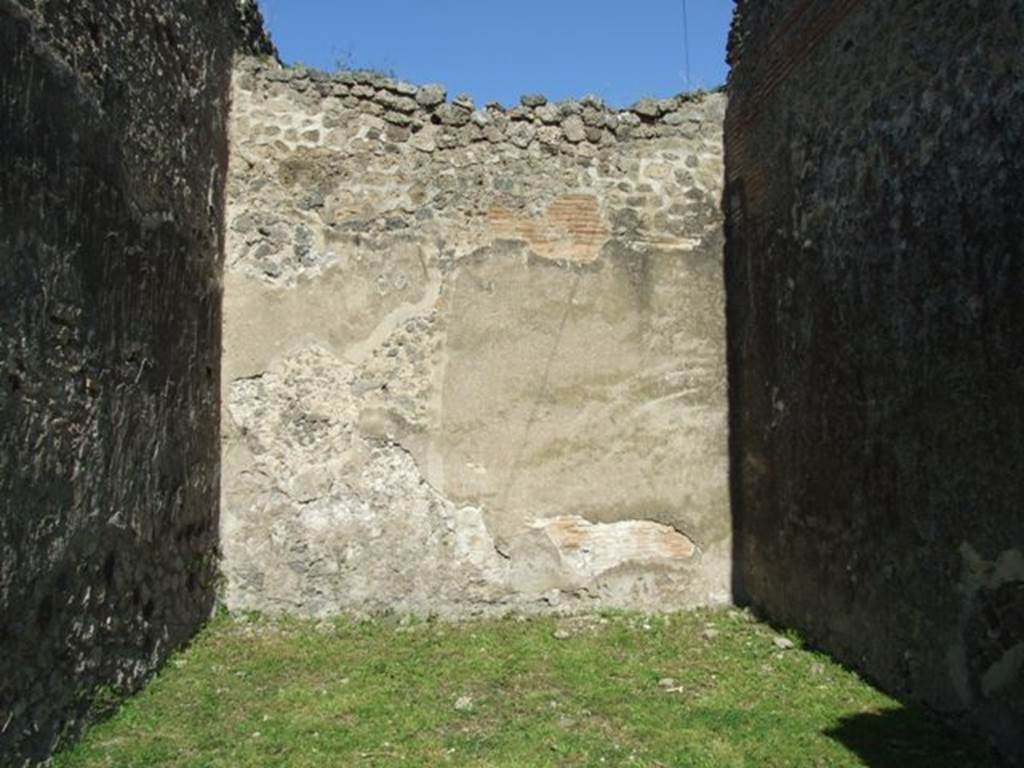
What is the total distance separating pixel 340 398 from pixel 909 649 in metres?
3.53

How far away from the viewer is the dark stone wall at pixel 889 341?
350cm

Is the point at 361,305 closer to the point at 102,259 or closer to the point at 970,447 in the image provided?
the point at 102,259

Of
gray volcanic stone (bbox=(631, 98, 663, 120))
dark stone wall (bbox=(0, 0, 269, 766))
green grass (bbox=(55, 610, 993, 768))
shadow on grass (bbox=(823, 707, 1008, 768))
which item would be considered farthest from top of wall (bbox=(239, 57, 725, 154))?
shadow on grass (bbox=(823, 707, 1008, 768))

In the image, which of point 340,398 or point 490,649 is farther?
point 340,398

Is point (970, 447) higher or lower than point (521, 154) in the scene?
lower

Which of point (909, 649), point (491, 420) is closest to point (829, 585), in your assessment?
point (909, 649)

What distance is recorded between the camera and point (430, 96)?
6.08 metres

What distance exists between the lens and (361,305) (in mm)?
5852

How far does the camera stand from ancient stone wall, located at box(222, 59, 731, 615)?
5.71m

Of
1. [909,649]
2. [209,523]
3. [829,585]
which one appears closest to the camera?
[909,649]

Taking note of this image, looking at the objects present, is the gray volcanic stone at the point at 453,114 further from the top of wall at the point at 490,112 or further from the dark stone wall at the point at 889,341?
the dark stone wall at the point at 889,341

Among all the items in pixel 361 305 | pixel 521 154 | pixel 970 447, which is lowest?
pixel 970 447

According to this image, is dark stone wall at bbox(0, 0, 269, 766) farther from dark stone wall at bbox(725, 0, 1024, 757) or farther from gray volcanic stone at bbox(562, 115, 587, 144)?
dark stone wall at bbox(725, 0, 1024, 757)

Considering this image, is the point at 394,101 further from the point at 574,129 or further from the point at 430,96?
the point at 574,129
